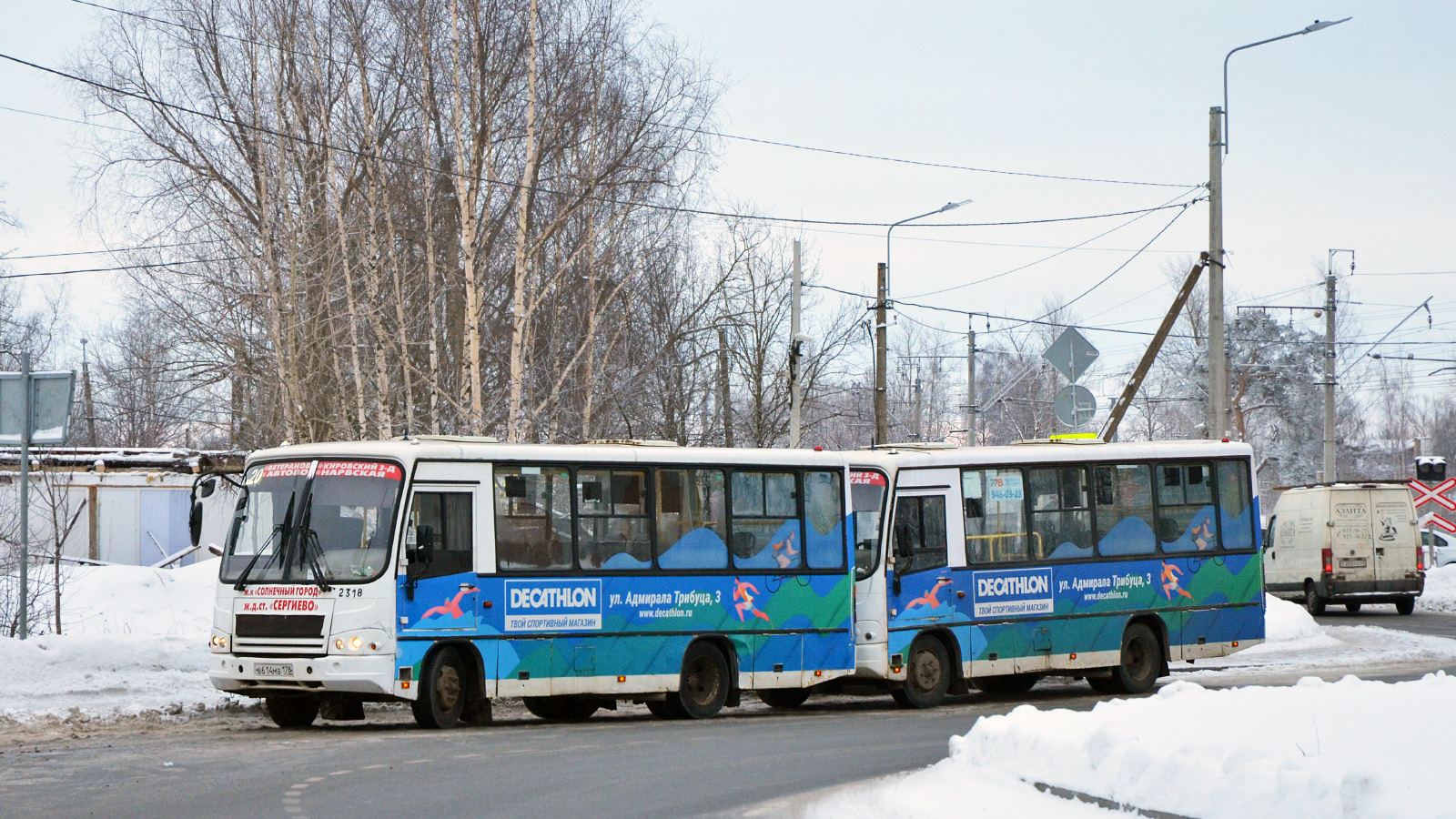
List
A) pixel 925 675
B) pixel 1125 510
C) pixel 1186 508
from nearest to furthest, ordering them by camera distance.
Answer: pixel 925 675, pixel 1125 510, pixel 1186 508

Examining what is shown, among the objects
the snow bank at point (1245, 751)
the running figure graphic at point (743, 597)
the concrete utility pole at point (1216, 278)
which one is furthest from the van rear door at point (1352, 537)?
the snow bank at point (1245, 751)

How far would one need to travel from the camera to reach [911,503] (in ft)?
62.0

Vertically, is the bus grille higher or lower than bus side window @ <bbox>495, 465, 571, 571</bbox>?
lower

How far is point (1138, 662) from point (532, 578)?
27.9ft

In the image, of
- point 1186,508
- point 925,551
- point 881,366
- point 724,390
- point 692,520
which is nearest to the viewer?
point 692,520

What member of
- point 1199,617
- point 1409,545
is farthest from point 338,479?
point 1409,545

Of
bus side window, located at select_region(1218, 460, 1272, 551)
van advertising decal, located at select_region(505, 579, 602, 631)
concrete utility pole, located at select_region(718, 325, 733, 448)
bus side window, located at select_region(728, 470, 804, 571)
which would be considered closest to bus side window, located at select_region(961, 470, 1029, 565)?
bus side window, located at select_region(728, 470, 804, 571)

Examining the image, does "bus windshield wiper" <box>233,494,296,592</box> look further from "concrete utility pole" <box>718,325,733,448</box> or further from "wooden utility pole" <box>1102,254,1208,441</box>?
"concrete utility pole" <box>718,325,733,448</box>

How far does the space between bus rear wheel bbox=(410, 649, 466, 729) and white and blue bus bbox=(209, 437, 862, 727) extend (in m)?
0.02

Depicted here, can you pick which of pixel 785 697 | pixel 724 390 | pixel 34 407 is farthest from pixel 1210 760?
pixel 724 390

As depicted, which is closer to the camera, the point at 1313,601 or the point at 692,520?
the point at 692,520

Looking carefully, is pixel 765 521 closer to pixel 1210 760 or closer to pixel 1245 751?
pixel 1210 760

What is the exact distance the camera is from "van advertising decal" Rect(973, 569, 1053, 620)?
19000mm

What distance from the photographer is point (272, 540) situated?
1512 cm
